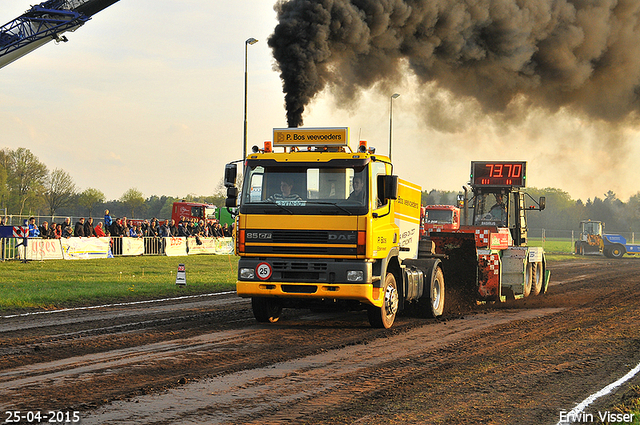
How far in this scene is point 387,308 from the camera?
1173 cm

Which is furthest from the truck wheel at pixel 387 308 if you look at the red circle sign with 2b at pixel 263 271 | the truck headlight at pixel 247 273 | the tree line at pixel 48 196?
the tree line at pixel 48 196

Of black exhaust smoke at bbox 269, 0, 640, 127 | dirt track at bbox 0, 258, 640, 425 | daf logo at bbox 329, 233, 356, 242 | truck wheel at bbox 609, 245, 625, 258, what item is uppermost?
black exhaust smoke at bbox 269, 0, 640, 127

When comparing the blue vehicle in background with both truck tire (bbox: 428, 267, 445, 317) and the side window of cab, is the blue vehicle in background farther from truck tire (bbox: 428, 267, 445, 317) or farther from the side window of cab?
the side window of cab

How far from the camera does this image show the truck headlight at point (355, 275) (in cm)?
1069

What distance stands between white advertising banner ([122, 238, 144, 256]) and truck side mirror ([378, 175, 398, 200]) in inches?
890

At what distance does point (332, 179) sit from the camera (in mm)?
10953

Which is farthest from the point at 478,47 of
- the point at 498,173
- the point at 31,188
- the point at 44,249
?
the point at 31,188

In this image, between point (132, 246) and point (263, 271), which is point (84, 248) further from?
point (263, 271)

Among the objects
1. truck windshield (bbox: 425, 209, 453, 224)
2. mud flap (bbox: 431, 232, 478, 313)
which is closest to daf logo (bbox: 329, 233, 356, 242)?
mud flap (bbox: 431, 232, 478, 313)

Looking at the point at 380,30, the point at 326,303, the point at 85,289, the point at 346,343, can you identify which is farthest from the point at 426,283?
the point at 85,289

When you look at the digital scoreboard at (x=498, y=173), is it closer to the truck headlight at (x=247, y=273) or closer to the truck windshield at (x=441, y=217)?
the truck headlight at (x=247, y=273)

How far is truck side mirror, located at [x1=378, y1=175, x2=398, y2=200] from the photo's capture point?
11.0 meters

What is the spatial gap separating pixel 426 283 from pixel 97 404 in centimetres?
818

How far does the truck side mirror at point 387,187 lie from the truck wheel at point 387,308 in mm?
1482
